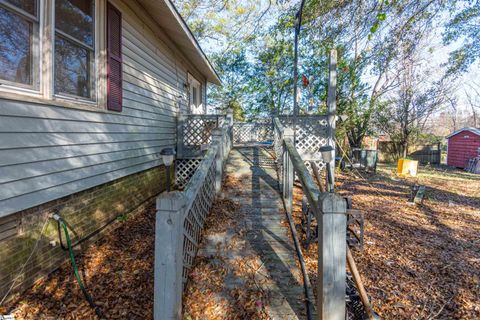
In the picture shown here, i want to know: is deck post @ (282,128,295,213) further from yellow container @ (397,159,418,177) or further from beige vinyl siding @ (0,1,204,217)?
yellow container @ (397,159,418,177)

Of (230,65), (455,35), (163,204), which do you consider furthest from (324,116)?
(230,65)

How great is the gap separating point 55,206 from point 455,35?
14.8 meters

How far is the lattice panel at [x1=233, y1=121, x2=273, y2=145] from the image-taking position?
1538cm

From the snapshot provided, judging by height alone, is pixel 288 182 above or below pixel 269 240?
above

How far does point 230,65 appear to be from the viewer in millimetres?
23547

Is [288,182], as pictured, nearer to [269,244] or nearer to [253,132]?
[269,244]

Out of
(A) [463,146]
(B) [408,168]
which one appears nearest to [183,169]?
(B) [408,168]

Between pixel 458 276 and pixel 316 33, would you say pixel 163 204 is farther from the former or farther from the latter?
pixel 316 33

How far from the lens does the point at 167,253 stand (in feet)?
6.71

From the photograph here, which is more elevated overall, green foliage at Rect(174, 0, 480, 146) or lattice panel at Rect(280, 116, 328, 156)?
green foliage at Rect(174, 0, 480, 146)

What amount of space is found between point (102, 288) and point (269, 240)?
2070 mm

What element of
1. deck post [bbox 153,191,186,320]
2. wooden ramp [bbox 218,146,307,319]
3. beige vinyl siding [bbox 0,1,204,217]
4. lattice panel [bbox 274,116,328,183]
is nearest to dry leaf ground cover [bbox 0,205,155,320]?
deck post [bbox 153,191,186,320]

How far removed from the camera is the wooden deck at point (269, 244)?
100 inches

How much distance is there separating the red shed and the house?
1889 centimetres
